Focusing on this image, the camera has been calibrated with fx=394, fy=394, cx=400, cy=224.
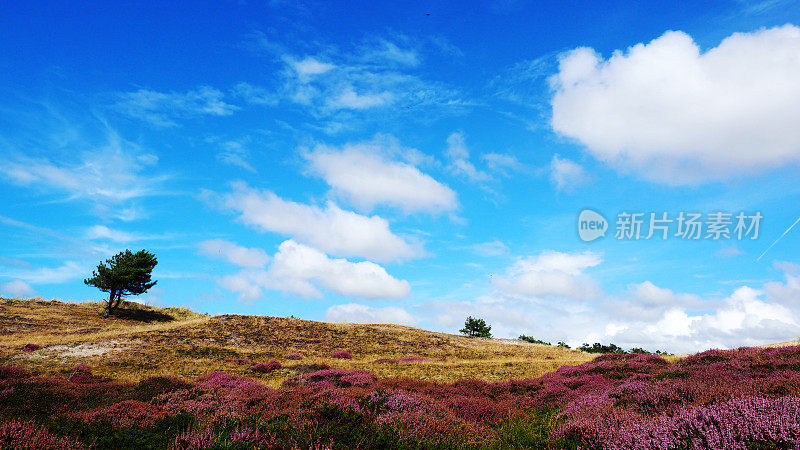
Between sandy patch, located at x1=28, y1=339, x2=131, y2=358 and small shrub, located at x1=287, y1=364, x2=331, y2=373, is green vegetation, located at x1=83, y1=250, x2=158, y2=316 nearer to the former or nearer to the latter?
sandy patch, located at x1=28, y1=339, x2=131, y2=358

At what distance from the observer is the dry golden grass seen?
24219 mm

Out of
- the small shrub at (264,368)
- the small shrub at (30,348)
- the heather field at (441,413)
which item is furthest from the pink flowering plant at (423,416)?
the small shrub at (30,348)

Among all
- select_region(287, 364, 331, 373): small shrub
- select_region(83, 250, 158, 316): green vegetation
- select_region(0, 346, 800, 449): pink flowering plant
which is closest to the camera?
select_region(0, 346, 800, 449): pink flowering plant

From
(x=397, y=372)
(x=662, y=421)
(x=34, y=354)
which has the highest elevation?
(x=662, y=421)

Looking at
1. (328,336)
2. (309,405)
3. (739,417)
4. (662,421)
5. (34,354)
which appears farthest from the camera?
(328,336)

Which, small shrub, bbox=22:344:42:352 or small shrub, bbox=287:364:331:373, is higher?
small shrub, bbox=287:364:331:373

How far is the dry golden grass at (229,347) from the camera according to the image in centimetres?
2422

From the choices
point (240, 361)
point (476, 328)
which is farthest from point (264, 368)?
point (476, 328)

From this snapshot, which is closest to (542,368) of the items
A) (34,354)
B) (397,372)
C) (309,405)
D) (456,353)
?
(397,372)

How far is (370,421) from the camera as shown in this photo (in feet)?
25.3

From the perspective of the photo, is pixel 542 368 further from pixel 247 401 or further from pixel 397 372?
pixel 247 401

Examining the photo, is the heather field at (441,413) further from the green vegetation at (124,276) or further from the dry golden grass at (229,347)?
the green vegetation at (124,276)

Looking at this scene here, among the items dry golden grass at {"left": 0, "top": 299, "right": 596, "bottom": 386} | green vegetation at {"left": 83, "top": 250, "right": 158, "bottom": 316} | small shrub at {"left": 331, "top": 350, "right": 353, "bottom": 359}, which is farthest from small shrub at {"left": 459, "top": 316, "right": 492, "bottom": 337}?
green vegetation at {"left": 83, "top": 250, "right": 158, "bottom": 316}

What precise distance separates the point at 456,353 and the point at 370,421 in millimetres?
31896
